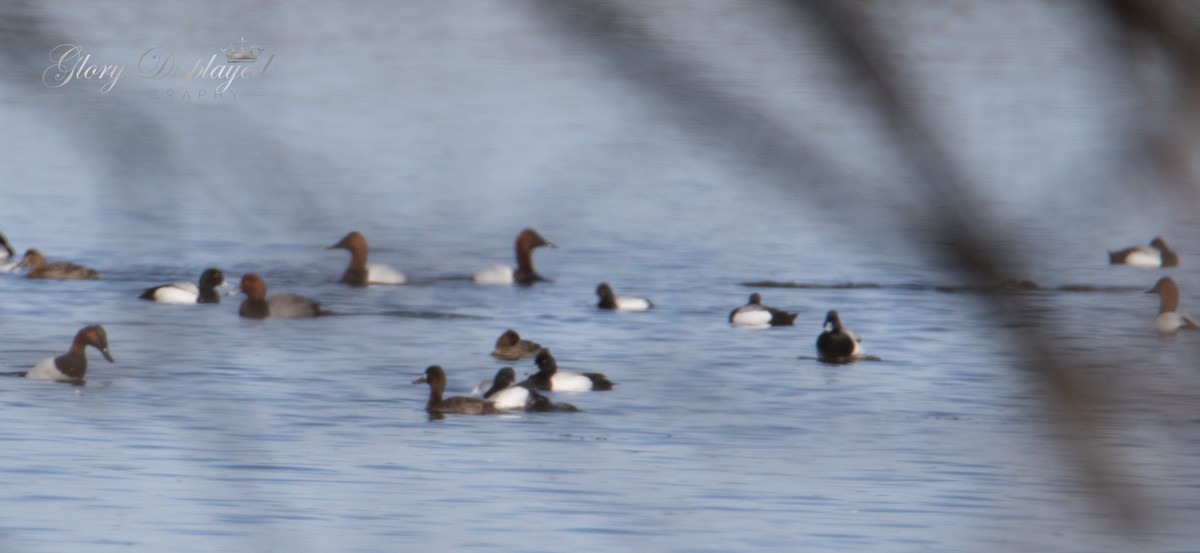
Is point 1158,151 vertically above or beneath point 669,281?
beneath

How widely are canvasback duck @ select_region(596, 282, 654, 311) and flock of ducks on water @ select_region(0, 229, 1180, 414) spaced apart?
1 centimetres

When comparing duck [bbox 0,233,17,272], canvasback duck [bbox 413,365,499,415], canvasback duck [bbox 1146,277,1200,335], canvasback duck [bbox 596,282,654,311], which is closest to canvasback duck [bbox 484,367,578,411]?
canvasback duck [bbox 413,365,499,415]

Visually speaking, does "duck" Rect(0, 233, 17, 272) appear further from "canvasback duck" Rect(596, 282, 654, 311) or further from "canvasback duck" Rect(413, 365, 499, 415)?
"canvasback duck" Rect(413, 365, 499, 415)

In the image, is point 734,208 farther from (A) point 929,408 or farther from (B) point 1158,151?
(A) point 929,408

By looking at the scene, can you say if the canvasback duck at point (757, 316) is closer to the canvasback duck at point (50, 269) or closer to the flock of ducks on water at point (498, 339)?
the flock of ducks on water at point (498, 339)

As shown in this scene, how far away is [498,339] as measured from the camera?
2077 centimetres

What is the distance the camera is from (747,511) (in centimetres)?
1143

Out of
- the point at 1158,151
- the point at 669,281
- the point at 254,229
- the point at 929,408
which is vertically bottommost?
the point at 254,229

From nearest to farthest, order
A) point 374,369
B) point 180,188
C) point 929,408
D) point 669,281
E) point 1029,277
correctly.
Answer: point 180,188 → point 1029,277 → point 929,408 → point 374,369 → point 669,281

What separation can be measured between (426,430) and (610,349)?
6.45 meters

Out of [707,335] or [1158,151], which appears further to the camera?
[707,335]

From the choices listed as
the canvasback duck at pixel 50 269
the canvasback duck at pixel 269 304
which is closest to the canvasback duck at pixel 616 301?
the canvasback duck at pixel 269 304

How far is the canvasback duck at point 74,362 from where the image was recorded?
1706 cm

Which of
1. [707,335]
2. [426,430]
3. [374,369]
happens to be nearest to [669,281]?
[707,335]
